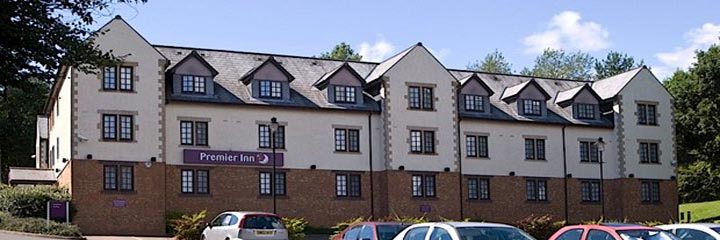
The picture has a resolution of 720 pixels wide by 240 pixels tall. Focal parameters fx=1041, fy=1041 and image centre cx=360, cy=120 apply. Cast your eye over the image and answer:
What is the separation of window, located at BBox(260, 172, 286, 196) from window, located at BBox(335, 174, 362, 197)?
2.82 meters

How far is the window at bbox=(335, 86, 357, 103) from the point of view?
50.4m

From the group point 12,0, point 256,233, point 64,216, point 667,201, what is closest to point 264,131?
point 64,216

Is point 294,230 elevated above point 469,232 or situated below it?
below

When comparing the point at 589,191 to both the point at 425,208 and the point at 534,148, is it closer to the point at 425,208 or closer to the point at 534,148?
the point at 534,148

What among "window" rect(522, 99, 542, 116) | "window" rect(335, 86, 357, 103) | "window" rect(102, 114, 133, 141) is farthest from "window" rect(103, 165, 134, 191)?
"window" rect(522, 99, 542, 116)

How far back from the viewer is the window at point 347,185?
5006 centimetres

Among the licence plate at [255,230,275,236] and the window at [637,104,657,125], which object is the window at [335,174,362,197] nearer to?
the licence plate at [255,230,275,236]

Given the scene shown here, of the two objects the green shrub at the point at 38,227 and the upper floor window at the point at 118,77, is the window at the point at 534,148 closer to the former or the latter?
the upper floor window at the point at 118,77

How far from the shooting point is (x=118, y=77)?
45.1 metres

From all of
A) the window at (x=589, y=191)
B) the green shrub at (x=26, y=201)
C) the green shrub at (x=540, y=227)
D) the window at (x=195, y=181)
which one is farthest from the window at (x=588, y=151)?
the green shrub at (x=26, y=201)

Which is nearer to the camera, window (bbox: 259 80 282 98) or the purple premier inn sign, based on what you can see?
the purple premier inn sign

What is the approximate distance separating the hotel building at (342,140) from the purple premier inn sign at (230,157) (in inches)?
2.6

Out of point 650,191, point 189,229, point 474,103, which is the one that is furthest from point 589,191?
point 189,229

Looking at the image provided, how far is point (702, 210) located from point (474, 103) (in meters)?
24.7
